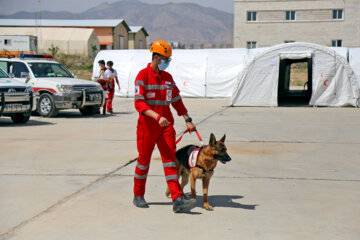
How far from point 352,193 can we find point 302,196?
716 mm

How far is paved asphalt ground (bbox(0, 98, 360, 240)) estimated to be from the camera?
5.13 m

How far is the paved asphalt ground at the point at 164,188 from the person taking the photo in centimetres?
513

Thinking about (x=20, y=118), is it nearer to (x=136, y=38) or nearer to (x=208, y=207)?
(x=208, y=207)

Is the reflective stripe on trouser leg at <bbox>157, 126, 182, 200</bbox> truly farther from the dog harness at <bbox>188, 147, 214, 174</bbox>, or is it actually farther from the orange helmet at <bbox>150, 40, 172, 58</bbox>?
the orange helmet at <bbox>150, 40, 172, 58</bbox>

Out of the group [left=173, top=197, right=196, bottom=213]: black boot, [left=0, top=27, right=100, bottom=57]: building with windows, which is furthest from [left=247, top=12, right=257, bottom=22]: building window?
[left=173, top=197, right=196, bottom=213]: black boot

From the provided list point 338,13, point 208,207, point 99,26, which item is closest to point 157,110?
point 208,207

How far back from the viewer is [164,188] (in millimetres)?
6934

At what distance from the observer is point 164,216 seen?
5613 mm

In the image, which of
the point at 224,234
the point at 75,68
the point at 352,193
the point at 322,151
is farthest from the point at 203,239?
the point at 75,68

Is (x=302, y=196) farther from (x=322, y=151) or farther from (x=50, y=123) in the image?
(x=50, y=123)

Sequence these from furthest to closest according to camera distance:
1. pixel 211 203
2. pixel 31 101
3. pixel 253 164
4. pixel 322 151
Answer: pixel 31 101, pixel 322 151, pixel 253 164, pixel 211 203

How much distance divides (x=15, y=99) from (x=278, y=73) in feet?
40.9

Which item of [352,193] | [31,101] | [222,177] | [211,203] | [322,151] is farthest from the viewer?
[31,101]

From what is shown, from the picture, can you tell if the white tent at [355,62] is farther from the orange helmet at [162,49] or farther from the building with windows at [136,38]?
the building with windows at [136,38]
